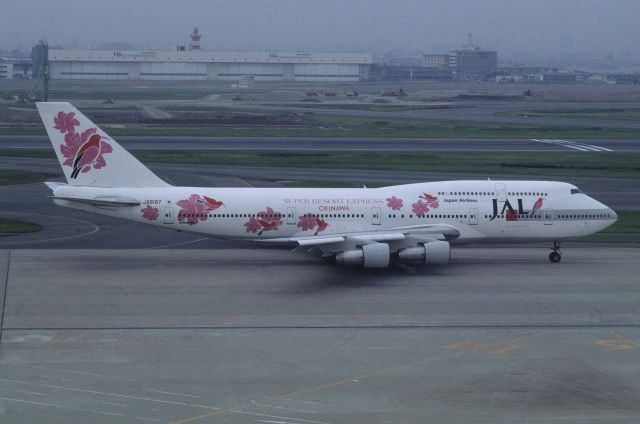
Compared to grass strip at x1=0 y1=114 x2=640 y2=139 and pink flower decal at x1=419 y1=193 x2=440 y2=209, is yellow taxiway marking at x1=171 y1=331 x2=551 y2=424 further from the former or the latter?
grass strip at x1=0 y1=114 x2=640 y2=139

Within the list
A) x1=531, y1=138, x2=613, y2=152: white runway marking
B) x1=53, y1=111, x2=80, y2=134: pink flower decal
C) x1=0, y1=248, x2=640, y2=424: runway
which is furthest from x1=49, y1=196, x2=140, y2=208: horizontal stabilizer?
x1=531, y1=138, x2=613, y2=152: white runway marking

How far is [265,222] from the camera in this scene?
42219mm

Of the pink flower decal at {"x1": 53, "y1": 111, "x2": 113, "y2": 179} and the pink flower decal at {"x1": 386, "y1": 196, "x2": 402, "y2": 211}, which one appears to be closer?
the pink flower decal at {"x1": 53, "y1": 111, "x2": 113, "y2": 179}

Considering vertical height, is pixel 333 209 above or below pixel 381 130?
below

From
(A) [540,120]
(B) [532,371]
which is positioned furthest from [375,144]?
(B) [532,371]

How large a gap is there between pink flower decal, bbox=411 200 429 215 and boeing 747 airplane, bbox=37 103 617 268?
47 mm

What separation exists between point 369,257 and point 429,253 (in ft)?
9.96

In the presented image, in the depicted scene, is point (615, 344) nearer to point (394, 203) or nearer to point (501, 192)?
point (501, 192)

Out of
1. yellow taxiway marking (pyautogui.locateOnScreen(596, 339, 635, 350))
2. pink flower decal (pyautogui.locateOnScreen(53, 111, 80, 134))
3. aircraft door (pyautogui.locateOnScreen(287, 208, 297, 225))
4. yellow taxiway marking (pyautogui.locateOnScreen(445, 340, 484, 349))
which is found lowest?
yellow taxiway marking (pyautogui.locateOnScreen(445, 340, 484, 349))

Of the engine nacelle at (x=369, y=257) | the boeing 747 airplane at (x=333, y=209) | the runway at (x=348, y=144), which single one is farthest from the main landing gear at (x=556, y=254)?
the runway at (x=348, y=144)

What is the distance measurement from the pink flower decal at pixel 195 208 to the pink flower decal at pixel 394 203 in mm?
7852

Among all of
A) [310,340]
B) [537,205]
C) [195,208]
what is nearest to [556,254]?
[537,205]

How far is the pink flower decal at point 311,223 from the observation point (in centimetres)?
4253

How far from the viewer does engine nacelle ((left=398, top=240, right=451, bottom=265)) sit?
133ft
